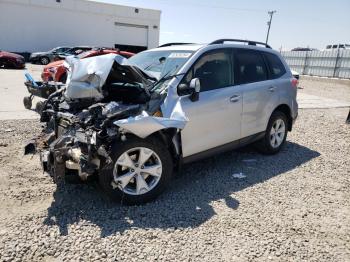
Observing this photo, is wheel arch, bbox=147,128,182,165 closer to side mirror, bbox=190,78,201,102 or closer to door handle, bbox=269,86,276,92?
side mirror, bbox=190,78,201,102

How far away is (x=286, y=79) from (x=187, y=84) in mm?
2492

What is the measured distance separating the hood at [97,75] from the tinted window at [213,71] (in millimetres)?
664

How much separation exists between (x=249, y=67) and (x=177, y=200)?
244cm

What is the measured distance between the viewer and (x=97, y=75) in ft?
12.6

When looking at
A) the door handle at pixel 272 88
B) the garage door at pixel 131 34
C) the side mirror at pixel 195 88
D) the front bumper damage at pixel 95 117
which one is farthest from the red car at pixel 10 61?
the side mirror at pixel 195 88

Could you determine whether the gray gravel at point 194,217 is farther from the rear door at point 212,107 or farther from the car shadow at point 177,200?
the rear door at point 212,107

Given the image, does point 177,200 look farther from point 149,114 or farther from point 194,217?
point 149,114

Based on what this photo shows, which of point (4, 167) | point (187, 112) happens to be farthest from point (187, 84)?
point (4, 167)

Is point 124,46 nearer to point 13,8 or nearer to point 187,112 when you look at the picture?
point 13,8

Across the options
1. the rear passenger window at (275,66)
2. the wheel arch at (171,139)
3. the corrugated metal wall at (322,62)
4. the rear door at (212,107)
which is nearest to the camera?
the wheel arch at (171,139)

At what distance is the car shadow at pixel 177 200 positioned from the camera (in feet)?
11.4

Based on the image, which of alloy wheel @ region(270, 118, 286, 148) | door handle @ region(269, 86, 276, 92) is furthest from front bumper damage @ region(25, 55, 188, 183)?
alloy wheel @ region(270, 118, 286, 148)

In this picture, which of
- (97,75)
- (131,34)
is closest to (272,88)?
(97,75)

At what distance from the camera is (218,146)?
4.60 metres
